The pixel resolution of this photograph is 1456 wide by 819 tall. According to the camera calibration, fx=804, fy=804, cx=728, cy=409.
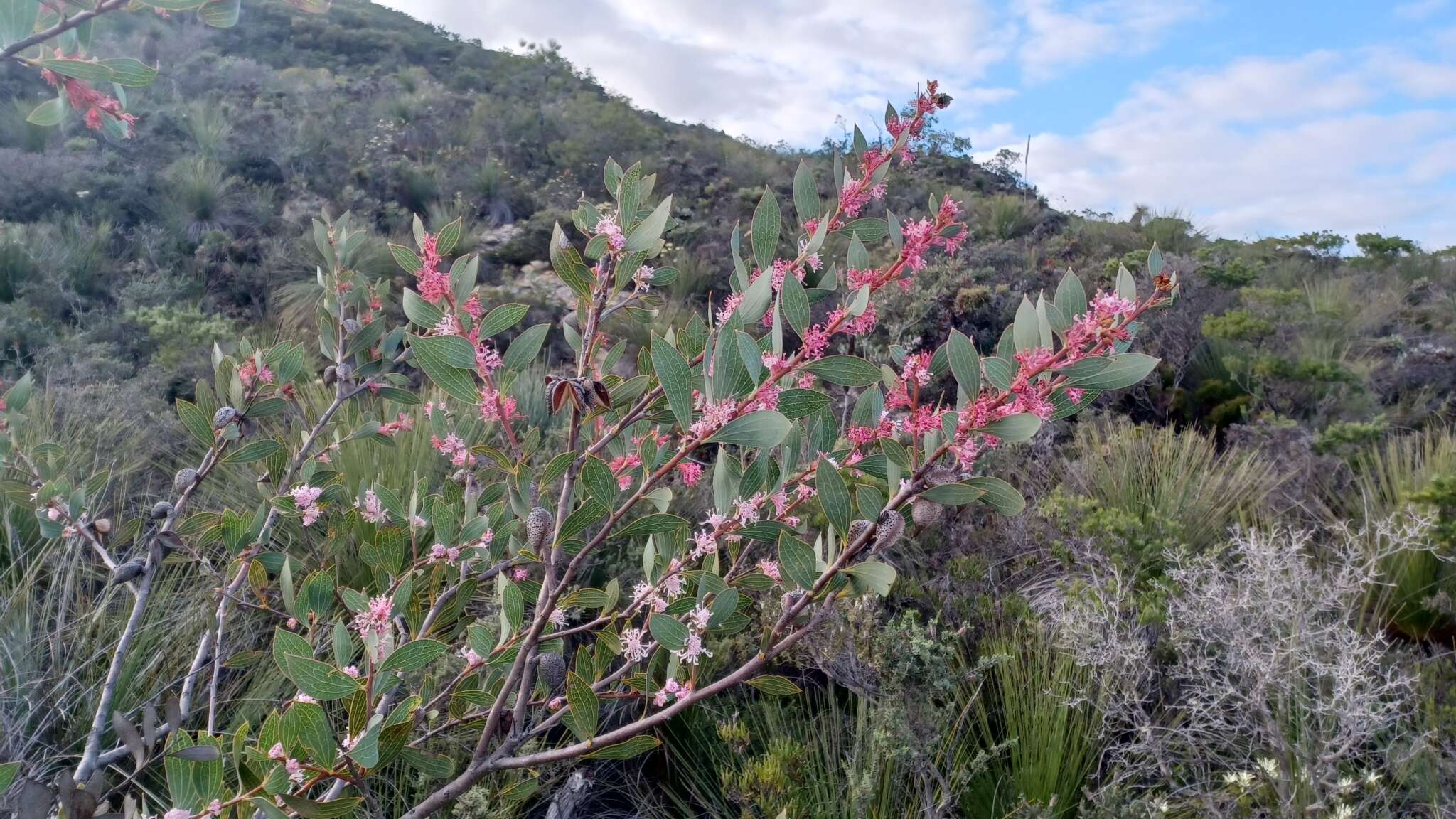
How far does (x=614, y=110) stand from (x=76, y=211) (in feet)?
25.5

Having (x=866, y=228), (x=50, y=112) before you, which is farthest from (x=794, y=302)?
(x=50, y=112)

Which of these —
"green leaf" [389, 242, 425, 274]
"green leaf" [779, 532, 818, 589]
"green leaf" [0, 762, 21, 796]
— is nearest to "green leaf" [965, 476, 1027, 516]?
"green leaf" [779, 532, 818, 589]

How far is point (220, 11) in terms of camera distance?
144 centimetres

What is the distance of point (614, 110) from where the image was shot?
44.6ft

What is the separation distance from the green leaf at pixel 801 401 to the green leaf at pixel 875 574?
0.20 meters

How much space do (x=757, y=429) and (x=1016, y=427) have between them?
0.29 meters

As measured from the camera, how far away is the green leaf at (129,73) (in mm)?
1395

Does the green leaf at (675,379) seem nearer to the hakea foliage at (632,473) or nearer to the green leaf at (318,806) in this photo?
the hakea foliage at (632,473)

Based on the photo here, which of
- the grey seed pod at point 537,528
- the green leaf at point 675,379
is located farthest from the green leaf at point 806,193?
the grey seed pod at point 537,528

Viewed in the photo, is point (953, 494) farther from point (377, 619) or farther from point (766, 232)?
point (377, 619)

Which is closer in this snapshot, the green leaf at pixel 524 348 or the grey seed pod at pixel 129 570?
the green leaf at pixel 524 348

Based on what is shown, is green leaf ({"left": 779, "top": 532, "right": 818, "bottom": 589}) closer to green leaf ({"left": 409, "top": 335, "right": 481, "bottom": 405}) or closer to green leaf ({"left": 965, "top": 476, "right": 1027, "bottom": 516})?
green leaf ({"left": 965, "top": 476, "right": 1027, "bottom": 516})

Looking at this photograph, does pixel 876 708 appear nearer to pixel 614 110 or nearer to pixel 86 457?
pixel 86 457

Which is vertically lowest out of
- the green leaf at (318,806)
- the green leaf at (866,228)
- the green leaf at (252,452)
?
the green leaf at (318,806)
